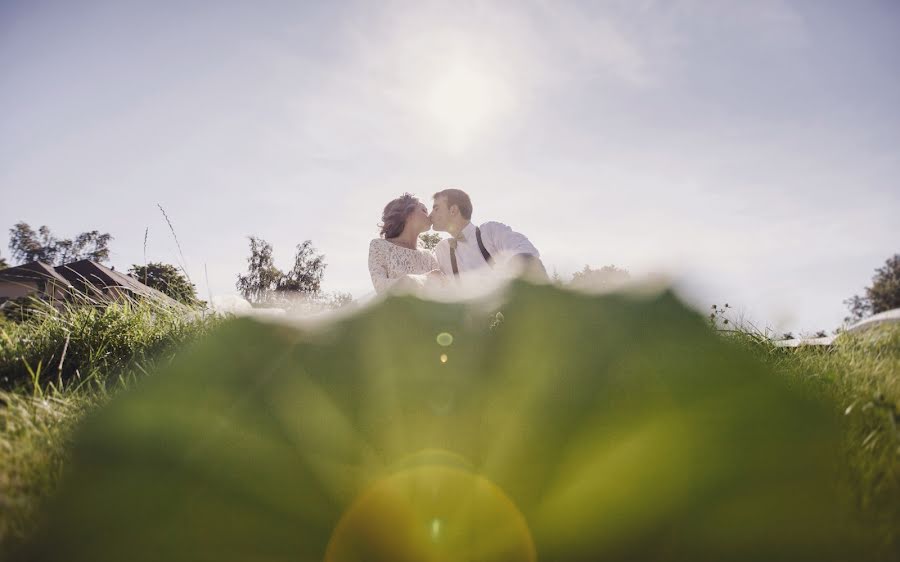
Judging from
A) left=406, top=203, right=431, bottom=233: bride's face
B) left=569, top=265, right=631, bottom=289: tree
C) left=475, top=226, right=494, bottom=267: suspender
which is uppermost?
left=406, top=203, right=431, bottom=233: bride's face

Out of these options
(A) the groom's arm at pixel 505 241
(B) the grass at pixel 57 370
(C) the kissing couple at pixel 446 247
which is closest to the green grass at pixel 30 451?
(B) the grass at pixel 57 370

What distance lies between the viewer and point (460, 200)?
4.99m

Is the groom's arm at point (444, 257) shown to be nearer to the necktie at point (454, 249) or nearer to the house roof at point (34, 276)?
the necktie at point (454, 249)

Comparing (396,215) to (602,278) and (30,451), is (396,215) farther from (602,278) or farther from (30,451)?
(30,451)

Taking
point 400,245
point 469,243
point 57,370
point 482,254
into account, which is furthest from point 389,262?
point 57,370

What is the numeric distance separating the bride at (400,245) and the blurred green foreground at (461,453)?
1946 mm

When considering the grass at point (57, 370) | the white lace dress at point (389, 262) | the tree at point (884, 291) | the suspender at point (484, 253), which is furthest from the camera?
the tree at point (884, 291)

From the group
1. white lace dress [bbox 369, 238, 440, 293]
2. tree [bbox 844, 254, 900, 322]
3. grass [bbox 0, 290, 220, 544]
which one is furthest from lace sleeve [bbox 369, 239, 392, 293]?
tree [bbox 844, 254, 900, 322]

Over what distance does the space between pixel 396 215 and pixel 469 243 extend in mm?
1015

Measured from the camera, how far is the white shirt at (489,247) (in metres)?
4.39

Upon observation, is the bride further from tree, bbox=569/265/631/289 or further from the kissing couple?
tree, bbox=569/265/631/289

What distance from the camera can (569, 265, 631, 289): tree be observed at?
3.21m

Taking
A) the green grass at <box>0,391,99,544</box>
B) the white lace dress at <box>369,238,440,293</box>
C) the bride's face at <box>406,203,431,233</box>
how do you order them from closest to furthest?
1. the green grass at <box>0,391,99,544</box>
2. the white lace dress at <box>369,238,440,293</box>
3. the bride's face at <box>406,203,431,233</box>

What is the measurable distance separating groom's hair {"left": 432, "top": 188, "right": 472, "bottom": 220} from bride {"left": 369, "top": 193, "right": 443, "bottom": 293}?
0.41m
